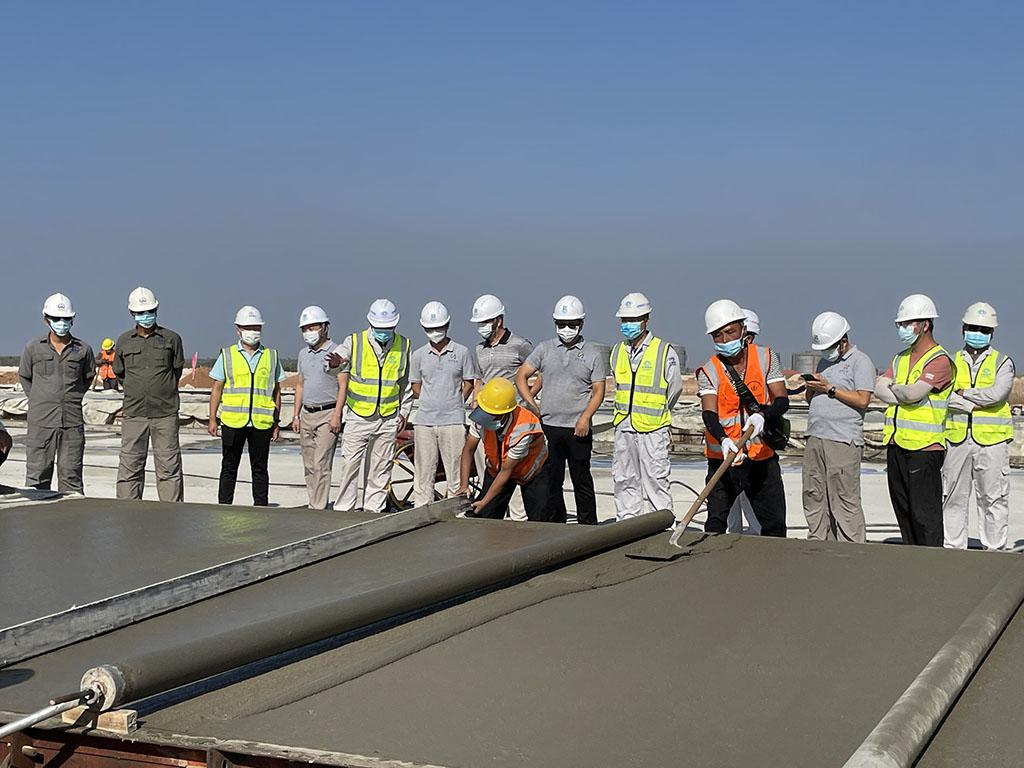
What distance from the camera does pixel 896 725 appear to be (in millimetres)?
2447

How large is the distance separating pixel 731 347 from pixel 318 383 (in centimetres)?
415

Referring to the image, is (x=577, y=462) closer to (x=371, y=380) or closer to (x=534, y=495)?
(x=534, y=495)

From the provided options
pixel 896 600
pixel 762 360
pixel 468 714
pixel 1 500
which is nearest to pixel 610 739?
pixel 468 714

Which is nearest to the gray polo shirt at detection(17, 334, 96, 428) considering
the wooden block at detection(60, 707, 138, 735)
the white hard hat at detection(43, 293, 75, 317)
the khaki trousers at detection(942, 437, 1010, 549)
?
the white hard hat at detection(43, 293, 75, 317)

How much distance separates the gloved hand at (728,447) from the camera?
269 inches

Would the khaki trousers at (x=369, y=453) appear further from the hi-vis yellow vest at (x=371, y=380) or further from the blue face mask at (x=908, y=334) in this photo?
the blue face mask at (x=908, y=334)

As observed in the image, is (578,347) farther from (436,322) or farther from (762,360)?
(762,360)

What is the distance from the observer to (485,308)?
9.99m

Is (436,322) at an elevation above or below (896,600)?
above

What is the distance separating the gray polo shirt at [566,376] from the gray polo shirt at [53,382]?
3789mm

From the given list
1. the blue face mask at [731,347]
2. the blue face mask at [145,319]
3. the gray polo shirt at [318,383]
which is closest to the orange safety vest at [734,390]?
the blue face mask at [731,347]

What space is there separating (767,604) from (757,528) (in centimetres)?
575

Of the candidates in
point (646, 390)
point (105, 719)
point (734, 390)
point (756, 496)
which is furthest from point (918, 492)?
point (105, 719)

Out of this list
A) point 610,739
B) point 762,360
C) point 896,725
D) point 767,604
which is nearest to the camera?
point 896,725
